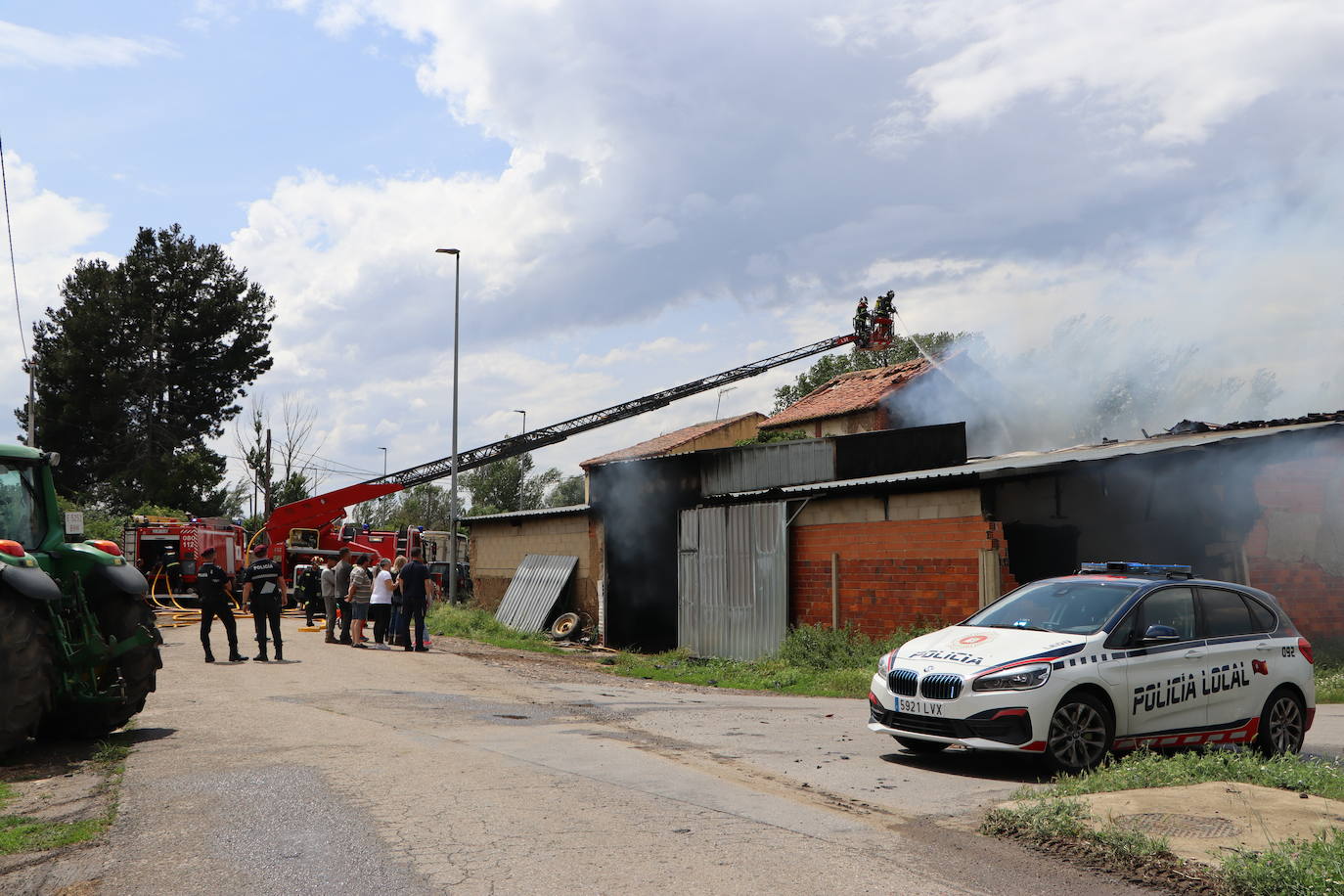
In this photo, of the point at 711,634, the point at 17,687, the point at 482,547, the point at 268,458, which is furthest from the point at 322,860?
the point at 268,458

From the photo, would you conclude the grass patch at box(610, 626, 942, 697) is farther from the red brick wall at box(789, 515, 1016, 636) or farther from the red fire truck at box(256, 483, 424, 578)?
the red fire truck at box(256, 483, 424, 578)

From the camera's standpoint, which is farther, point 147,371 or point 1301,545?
point 147,371

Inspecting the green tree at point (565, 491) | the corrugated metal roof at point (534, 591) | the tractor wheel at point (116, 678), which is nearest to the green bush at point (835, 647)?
the corrugated metal roof at point (534, 591)

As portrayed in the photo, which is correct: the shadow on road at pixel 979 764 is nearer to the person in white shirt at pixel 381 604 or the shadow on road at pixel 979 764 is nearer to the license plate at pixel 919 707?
the license plate at pixel 919 707

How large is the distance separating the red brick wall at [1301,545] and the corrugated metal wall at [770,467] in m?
8.53

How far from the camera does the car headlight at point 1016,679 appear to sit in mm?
7836

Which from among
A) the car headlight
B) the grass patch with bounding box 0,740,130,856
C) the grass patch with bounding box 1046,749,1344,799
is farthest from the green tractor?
the grass patch with bounding box 1046,749,1344,799

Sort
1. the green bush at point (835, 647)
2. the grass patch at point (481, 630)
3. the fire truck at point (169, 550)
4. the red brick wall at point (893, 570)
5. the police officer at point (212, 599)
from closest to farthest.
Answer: the red brick wall at point (893, 570), the green bush at point (835, 647), the police officer at point (212, 599), the grass patch at point (481, 630), the fire truck at point (169, 550)

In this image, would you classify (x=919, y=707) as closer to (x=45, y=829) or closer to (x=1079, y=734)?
(x=1079, y=734)

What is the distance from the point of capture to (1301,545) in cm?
1664

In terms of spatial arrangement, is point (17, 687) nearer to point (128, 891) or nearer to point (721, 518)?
point (128, 891)

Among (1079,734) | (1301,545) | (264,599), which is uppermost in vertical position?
(1301,545)

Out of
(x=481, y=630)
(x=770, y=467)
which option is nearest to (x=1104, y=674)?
(x=770, y=467)

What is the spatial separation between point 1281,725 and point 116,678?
31.8 feet
